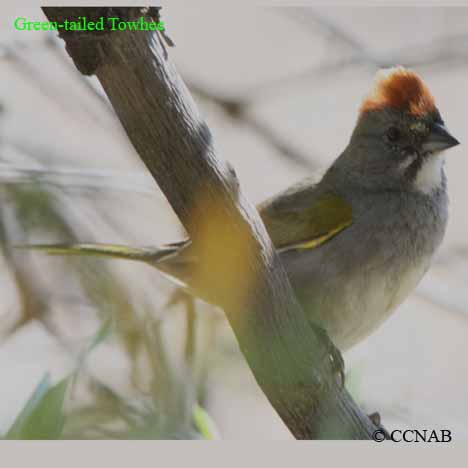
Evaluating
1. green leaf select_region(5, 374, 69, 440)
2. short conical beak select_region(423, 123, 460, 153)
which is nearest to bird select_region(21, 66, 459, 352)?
short conical beak select_region(423, 123, 460, 153)

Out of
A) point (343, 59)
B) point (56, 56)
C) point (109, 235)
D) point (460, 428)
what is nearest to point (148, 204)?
point (109, 235)

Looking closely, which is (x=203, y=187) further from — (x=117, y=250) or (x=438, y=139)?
(x=438, y=139)

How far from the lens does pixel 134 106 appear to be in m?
2.28

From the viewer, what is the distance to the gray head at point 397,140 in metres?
3.45

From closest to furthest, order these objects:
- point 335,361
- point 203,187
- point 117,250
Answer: point 203,187 < point 335,361 < point 117,250

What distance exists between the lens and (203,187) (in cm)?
235

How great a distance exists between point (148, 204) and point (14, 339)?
3.60 feet

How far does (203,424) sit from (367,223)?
0.98 m

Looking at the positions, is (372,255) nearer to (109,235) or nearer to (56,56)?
(109,235)

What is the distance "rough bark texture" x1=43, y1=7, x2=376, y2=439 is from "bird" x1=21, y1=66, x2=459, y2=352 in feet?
2.01

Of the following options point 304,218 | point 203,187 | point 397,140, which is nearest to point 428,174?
point 397,140

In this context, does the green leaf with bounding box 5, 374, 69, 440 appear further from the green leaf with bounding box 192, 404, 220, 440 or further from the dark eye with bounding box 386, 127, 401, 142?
the dark eye with bounding box 386, 127, 401, 142

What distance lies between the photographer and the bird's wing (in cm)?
343

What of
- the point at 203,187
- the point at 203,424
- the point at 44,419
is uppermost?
the point at 203,187
